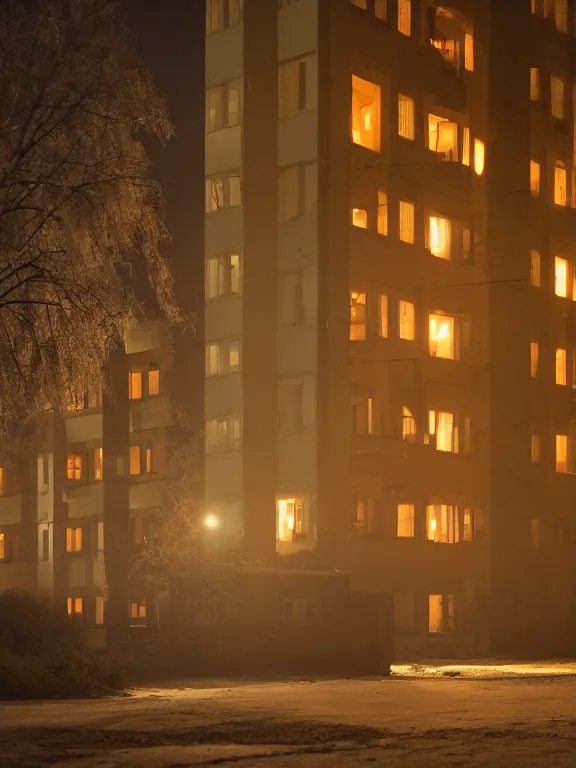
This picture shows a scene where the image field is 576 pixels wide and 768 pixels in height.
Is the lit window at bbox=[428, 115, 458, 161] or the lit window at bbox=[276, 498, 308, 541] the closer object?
the lit window at bbox=[276, 498, 308, 541]

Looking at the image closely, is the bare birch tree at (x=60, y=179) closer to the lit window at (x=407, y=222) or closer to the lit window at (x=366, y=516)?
the lit window at (x=366, y=516)

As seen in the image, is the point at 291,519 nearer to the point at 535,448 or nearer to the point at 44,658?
the point at 535,448

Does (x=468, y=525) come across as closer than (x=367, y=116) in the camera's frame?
No

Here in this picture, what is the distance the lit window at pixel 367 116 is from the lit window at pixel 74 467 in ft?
63.1

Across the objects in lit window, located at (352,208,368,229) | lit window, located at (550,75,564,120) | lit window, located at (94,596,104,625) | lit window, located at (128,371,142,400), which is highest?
lit window, located at (550,75,564,120)

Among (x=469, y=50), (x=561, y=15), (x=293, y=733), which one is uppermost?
(x=561, y=15)

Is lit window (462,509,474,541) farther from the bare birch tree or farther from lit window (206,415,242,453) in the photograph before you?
the bare birch tree

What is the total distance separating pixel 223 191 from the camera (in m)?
48.0

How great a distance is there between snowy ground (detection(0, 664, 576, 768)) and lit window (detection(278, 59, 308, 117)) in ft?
95.8

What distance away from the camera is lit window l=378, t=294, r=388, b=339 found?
48312 millimetres

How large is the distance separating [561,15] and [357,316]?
18.7 meters

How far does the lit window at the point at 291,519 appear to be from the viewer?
151 ft

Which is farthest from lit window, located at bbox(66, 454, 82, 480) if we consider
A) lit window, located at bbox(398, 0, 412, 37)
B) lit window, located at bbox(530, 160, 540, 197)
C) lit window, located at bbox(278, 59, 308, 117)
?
lit window, located at bbox(398, 0, 412, 37)

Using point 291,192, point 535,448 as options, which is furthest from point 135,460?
point 535,448
